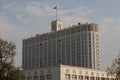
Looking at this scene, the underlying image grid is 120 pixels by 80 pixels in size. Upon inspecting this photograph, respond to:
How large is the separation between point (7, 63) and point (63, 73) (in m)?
61.0

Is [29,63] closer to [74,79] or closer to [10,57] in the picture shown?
[74,79]

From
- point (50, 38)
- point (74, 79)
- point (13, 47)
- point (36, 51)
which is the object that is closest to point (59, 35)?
point (50, 38)

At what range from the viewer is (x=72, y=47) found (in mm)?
179875

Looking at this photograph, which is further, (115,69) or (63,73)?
(63,73)

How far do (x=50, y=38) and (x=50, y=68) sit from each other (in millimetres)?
63976

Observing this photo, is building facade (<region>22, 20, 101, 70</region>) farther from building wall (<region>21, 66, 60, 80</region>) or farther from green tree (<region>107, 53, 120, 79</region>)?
green tree (<region>107, 53, 120, 79</region>)

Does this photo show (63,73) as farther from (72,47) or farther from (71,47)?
(72,47)

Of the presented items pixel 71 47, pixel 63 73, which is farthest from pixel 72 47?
pixel 63 73

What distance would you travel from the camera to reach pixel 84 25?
176500mm

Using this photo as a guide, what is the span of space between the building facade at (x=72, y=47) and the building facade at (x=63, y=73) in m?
47.9

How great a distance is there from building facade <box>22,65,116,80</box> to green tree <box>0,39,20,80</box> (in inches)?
2282

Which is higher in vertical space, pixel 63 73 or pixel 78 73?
pixel 63 73

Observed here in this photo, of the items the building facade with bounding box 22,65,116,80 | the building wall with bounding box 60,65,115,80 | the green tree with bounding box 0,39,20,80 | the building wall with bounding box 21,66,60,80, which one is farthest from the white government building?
the green tree with bounding box 0,39,20,80

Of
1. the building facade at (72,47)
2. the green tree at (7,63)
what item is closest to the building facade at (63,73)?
the building facade at (72,47)
